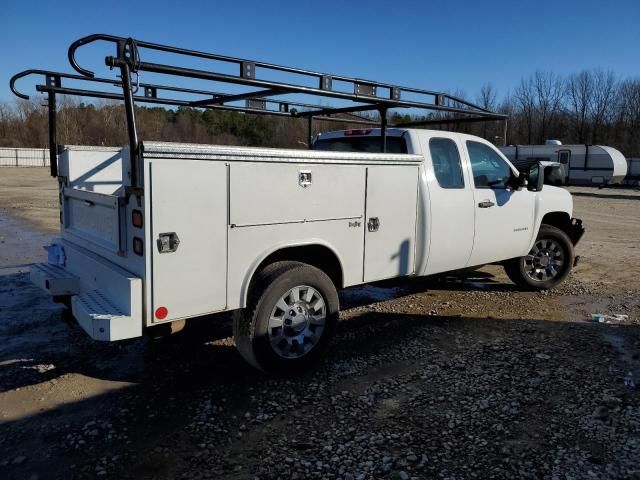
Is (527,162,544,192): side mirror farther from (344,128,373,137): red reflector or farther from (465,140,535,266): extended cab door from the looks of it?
(344,128,373,137): red reflector

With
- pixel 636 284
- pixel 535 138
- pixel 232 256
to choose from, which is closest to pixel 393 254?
pixel 232 256

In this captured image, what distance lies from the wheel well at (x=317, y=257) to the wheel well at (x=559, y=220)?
13.0 feet

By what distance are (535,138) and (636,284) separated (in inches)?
2178

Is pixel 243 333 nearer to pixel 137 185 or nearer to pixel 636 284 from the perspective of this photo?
pixel 137 185

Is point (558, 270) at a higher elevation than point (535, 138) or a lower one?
lower

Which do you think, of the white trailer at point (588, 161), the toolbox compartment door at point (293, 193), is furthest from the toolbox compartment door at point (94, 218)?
the white trailer at point (588, 161)

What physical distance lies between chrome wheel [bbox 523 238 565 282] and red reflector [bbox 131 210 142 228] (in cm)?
Result: 535

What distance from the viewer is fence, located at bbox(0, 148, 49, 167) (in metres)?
49.8

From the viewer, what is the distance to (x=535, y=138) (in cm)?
5888

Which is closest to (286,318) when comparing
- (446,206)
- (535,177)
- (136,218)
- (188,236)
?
(188,236)

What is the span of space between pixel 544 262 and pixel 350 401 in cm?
443

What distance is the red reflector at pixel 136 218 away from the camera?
3607 mm

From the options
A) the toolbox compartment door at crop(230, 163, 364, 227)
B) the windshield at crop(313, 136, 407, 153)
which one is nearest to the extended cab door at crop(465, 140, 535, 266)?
the windshield at crop(313, 136, 407, 153)

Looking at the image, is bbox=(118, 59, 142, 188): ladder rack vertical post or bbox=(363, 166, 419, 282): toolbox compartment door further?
bbox=(363, 166, 419, 282): toolbox compartment door
